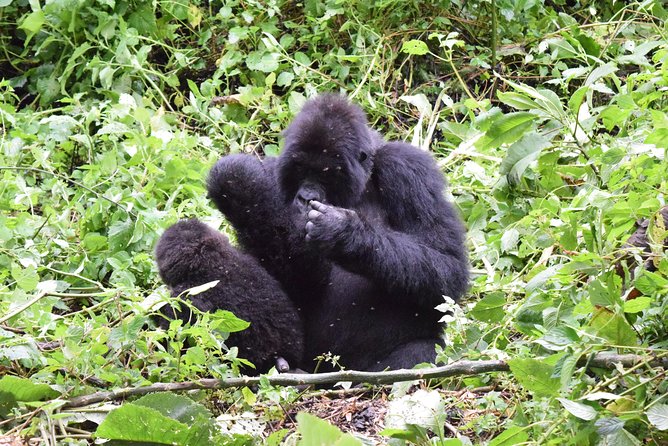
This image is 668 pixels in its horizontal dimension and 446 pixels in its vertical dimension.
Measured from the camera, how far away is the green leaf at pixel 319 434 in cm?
236

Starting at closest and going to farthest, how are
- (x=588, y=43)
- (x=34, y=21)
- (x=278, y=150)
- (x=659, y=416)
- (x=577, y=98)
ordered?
1. (x=659, y=416)
2. (x=577, y=98)
3. (x=588, y=43)
4. (x=278, y=150)
5. (x=34, y=21)

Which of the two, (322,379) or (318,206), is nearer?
(322,379)

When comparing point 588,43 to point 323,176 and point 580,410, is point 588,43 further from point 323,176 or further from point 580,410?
point 580,410

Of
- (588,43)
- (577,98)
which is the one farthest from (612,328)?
(588,43)

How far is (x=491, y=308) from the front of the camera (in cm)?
364

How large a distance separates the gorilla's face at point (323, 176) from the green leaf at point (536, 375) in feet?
5.69

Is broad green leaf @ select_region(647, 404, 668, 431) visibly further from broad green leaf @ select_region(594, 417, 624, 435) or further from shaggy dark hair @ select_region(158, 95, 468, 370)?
shaggy dark hair @ select_region(158, 95, 468, 370)

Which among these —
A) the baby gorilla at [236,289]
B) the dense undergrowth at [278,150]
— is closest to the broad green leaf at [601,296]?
the dense undergrowth at [278,150]

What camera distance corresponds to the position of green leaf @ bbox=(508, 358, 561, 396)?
287 centimetres

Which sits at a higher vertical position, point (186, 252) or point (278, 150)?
point (186, 252)

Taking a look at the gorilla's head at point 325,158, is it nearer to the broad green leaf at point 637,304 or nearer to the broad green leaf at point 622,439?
the broad green leaf at point 637,304

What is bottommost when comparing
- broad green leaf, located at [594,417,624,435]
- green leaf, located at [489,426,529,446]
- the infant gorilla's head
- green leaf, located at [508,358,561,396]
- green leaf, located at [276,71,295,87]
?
green leaf, located at [276,71,295,87]

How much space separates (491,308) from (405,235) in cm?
96

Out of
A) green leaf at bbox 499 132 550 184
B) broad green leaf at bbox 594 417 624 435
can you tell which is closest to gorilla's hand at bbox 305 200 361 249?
green leaf at bbox 499 132 550 184
